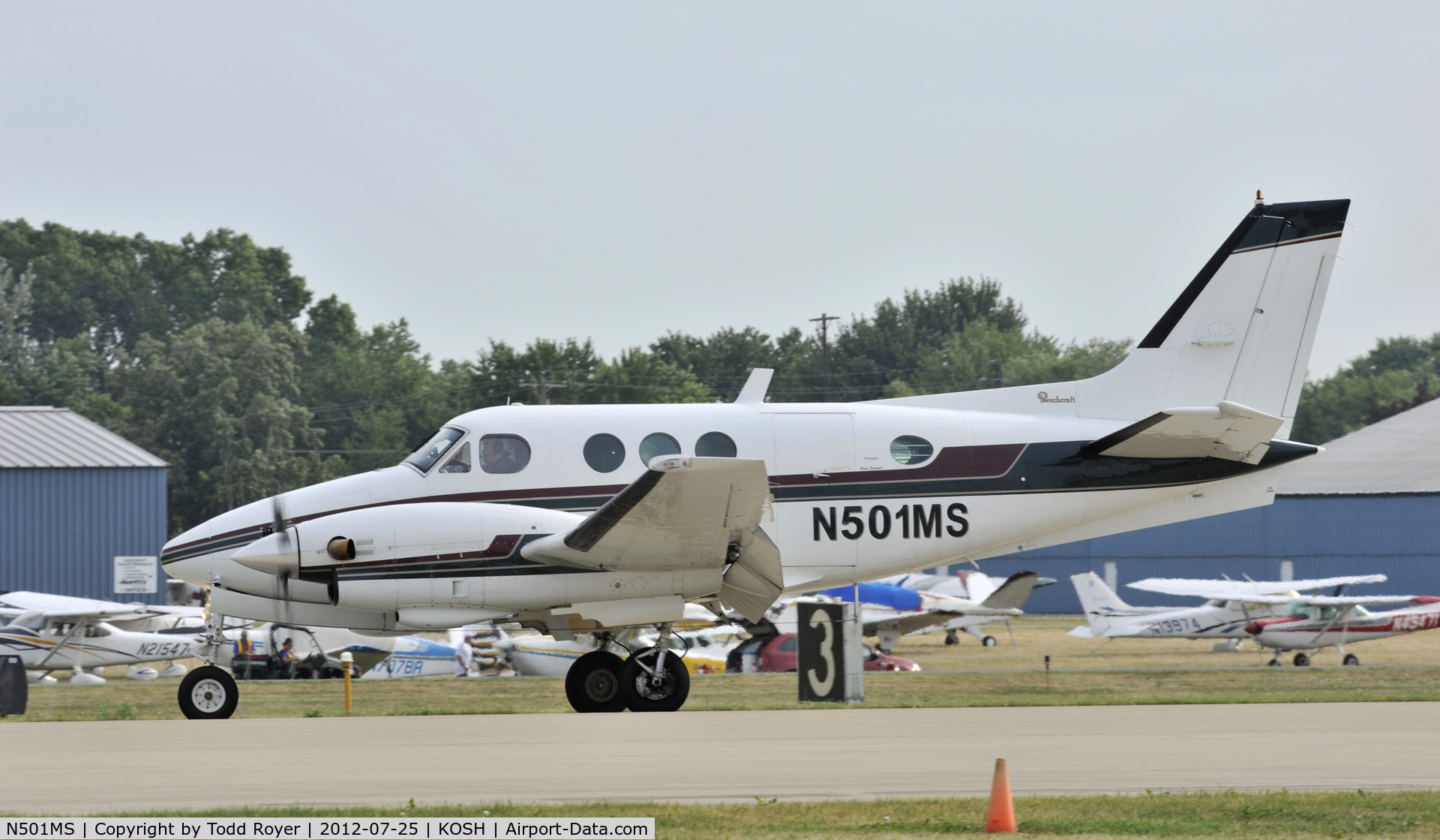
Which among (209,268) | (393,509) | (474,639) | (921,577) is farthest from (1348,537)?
(209,268)

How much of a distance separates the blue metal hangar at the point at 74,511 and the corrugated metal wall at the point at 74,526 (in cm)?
2

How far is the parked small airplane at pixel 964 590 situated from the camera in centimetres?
3944

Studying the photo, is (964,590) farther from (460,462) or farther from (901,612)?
(460,462)

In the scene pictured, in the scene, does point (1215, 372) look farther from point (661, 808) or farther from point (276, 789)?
point (276, 789)

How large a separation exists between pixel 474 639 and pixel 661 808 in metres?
25.4

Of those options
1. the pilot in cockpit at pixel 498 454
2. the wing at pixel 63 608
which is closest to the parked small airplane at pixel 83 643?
the wing at pixel 63 608

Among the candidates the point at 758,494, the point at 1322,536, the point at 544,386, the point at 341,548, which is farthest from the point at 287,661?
the point at 1322,536

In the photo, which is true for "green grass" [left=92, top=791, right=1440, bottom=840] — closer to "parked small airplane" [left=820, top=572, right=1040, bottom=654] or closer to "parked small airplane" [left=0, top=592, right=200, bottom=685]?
"parked small airplane" [left=0, top=592, right=200, bottom=685]

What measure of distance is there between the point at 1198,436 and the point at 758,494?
5535 mm

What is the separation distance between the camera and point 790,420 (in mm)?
16422

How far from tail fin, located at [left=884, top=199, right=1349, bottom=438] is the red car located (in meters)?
13.1

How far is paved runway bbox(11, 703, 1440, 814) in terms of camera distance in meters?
9.74

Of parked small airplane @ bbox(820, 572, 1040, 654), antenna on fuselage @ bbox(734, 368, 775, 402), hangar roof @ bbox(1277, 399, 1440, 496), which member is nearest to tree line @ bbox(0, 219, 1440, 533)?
hangar roof @ bbox(1277, 399, 1440, 496)

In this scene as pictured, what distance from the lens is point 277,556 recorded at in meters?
14.7
